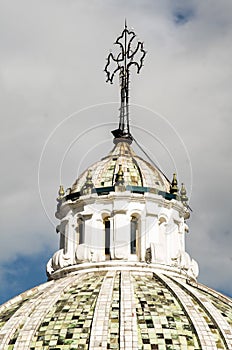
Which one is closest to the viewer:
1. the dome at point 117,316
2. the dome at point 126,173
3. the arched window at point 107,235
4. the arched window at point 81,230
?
the dome at point 117,316

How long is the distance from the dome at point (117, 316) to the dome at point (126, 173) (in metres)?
5.34

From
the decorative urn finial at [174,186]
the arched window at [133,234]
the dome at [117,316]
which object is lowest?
the dome at [117,316]

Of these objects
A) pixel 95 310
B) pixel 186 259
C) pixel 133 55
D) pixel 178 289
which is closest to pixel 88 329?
pixel 95 310

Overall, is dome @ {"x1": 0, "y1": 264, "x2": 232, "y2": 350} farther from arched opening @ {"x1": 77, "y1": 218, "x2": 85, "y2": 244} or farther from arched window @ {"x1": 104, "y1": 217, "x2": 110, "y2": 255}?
arched opening @ {"x1": 77, "y1": 218, "x2": 85, "y2": 244}

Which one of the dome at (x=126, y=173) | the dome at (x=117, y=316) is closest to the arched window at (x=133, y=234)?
the dome at (x=126, y=173)

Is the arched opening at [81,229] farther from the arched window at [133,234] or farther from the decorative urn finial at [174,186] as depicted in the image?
the decorative urn finial at [174,186]

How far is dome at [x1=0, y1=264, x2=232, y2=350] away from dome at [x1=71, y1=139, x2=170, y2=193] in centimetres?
534

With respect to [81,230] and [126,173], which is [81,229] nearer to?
[81,230]

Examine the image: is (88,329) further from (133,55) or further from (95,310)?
(133,55)

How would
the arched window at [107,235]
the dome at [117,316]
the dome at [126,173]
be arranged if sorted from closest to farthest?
the dome at [117,316]
the arched window at [107,235]
the dome at [126,173]

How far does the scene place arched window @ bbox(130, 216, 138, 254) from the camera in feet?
166

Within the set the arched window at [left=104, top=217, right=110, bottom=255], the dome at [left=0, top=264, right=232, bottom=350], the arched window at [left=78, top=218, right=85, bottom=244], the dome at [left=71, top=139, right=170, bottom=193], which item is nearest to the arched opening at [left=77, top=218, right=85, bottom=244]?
the arched window at [left=78, top=218, right=85, bottom=244]

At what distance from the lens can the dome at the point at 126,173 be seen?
5181 centimetres

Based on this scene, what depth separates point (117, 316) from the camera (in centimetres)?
4384
